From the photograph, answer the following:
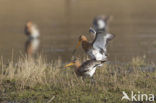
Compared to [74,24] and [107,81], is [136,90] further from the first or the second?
[74,24]

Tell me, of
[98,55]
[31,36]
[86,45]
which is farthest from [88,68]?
[31,36]

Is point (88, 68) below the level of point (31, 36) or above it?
below

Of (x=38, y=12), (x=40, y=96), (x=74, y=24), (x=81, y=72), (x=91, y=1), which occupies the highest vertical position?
(x=91, y=1)

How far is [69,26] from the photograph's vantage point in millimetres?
27812

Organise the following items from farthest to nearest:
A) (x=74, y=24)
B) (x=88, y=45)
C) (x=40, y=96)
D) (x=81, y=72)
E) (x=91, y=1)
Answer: (x=91, y=1) < (x=74, y=24) < (x=88, y=45) < (x=81, y=72) < (x=40, y=96)

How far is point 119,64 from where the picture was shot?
14.3m

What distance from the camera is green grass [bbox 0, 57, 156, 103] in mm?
9547

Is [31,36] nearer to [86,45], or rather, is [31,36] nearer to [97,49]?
[86,45]

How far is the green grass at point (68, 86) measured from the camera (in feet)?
31.3

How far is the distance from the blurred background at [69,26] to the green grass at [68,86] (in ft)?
10.2

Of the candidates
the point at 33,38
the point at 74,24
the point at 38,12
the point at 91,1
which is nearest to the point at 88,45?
the point at 33,38

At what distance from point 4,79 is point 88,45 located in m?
2.55

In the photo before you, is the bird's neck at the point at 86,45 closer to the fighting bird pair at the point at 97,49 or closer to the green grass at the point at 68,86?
the fighting bird pair at the point at 97,49

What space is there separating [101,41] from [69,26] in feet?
56.1
